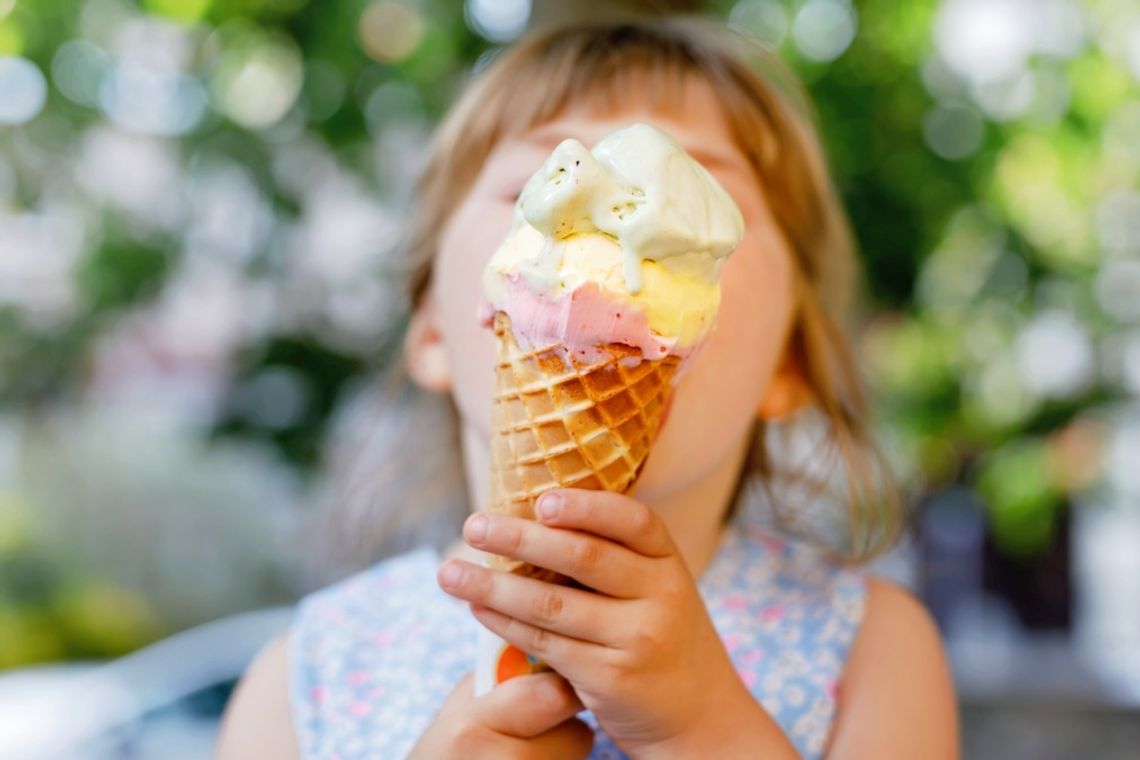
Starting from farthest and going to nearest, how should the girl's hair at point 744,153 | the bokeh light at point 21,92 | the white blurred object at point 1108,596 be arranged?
the white blurred object at point 1108,596 < the bokeh light at point 21,92 < the girl's hair at point 744,153

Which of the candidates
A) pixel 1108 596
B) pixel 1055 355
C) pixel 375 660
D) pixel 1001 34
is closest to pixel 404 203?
pixel 375 660

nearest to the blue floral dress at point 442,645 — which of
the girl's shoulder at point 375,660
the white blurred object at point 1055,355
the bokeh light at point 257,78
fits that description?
the girl's shoulder at point 375,660

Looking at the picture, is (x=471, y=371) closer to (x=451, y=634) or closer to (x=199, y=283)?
(x=451, y=634)

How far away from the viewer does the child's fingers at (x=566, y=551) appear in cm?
109

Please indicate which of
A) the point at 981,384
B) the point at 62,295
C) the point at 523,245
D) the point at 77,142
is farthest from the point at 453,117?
the point at 981,384

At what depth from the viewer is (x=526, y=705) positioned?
4.01ft

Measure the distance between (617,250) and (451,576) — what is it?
38cm

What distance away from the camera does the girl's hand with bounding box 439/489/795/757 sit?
3.66 feet

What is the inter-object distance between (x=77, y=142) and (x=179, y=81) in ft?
1.12

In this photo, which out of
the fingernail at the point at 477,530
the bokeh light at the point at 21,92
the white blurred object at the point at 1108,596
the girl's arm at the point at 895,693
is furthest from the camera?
the white blurred object at the point at 1108,596

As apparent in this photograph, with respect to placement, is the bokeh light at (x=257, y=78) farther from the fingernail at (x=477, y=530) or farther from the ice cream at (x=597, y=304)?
the fingernail at (x=477, y=530)

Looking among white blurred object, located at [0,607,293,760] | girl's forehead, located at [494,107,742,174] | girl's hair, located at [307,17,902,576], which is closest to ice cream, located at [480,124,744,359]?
girl's forehead, located at [494,107,742,174]

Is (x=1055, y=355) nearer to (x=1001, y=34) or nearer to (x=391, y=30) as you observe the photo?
(x=1001, y=34)

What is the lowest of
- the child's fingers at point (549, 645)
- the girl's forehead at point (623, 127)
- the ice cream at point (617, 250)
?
the child's fingers at point (549, 645)
